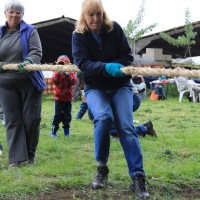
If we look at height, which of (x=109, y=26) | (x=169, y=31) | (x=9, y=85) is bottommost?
(x=9, y=85)

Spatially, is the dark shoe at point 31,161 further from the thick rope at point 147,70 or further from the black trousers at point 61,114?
the black trousers at point 61,114

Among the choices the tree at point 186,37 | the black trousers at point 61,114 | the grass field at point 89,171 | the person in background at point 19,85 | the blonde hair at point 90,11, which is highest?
the tree at point 186,37

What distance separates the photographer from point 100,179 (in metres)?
4.24

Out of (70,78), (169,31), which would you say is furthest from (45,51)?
(70,78)

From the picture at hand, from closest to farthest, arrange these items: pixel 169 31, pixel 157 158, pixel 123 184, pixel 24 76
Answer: pixel 123 184 → pixel 24 76 → pixel 157 158 → pixel 169 31

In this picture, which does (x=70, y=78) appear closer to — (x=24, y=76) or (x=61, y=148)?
(x=61, y=148)

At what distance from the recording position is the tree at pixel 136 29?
25161 millimetres

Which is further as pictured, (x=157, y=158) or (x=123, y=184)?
(x=157, y=158)

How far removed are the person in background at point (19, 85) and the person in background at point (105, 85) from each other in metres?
1.23

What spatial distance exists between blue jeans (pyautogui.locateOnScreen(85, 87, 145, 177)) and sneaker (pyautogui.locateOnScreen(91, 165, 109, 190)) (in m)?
0.24

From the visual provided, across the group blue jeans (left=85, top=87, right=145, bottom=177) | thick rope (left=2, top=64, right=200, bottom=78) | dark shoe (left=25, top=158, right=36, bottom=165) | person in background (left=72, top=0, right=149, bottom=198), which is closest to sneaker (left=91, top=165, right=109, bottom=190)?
person in background (left=72, top=0, right=149, bottom=198)

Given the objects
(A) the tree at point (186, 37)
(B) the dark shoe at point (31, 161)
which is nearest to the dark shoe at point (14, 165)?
(B) the dark shoe at point (31, 161)

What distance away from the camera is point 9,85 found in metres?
5.35

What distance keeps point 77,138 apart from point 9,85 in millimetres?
2743
